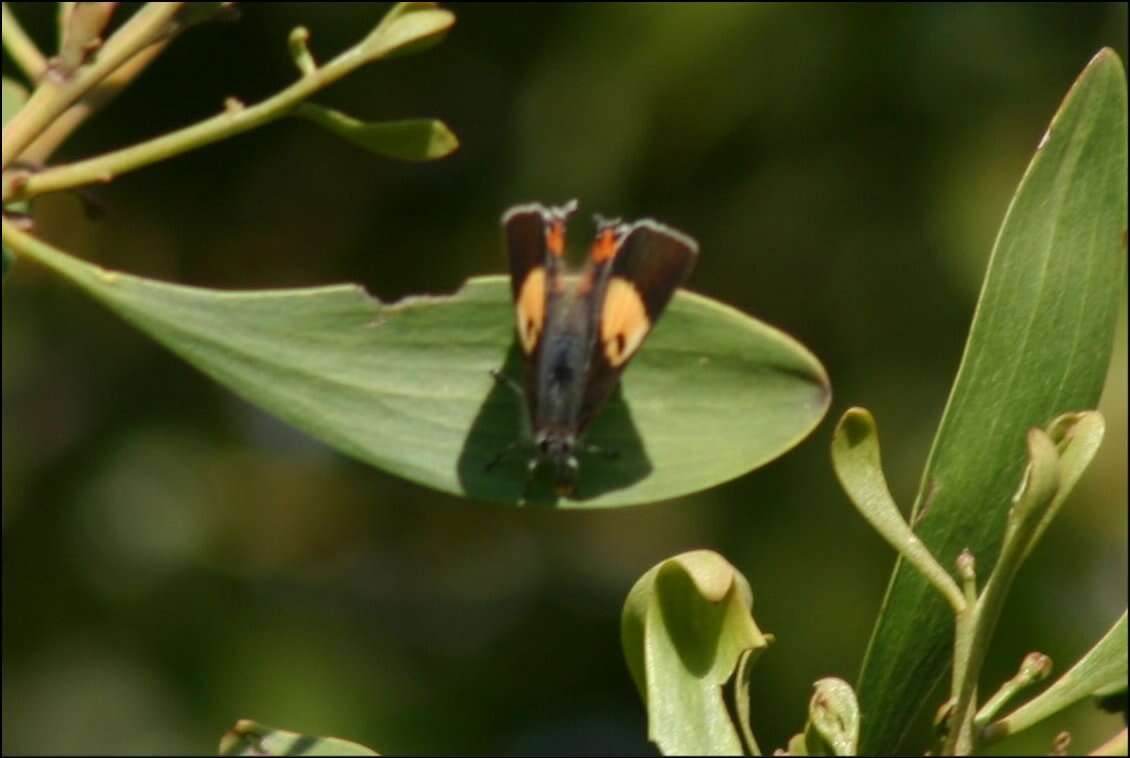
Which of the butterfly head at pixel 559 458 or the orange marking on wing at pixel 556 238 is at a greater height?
the orange marking on wing at pixel 556 238

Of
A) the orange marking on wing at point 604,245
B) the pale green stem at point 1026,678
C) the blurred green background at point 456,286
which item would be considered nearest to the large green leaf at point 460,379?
the orange marking on wing at point 604,245

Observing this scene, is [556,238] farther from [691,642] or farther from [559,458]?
[691,642]

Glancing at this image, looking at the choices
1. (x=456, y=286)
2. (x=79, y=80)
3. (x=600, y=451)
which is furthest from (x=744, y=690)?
(x=456, y=286)

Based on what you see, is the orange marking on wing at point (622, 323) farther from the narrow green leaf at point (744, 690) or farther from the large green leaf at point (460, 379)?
the narrow green leaf at point (744, 690)

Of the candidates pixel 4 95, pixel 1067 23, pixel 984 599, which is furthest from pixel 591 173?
pixel 984 599

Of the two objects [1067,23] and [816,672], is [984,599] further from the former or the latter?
[1067,23]

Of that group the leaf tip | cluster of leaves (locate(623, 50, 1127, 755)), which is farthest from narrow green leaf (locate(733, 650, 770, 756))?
the leaf tip
